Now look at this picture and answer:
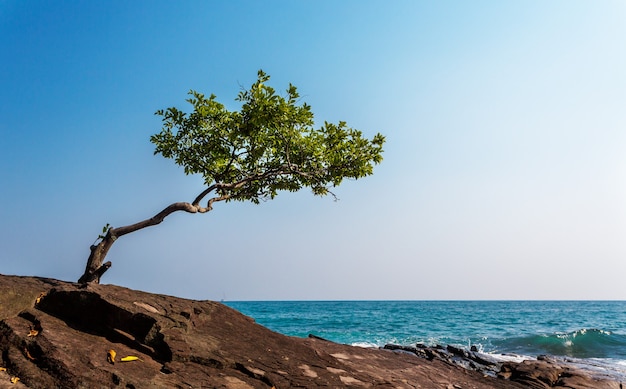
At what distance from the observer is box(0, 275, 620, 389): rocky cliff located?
7.22 metres

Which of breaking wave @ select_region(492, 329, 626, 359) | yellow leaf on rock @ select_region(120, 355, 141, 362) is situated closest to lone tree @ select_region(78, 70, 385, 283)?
yellow leaf on rock @ select_region(120, 355, 141, 362)

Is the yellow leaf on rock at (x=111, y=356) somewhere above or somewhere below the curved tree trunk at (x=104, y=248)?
below

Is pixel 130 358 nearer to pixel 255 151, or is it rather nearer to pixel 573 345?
pixel 255 151

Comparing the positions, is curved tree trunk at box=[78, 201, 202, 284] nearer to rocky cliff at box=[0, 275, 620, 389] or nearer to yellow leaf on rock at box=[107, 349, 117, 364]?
rocky cliff at box=[0, 275, 620, 389]

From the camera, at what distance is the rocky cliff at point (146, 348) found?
7.22 metres

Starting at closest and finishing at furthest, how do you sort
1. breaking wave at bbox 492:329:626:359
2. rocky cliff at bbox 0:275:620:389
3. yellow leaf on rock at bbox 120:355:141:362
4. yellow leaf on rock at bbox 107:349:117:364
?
rocky cliff at bbox 0:275:620:389 < yellow leaf on rock at bbox 107:349:117:364 < yellow leaf on rock at bbox 120:355:141:362 < breaking wave at bbox 492:329:626:359

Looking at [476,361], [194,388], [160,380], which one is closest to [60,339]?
[160,380]

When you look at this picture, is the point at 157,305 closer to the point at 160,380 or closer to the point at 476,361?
the point at 160,380

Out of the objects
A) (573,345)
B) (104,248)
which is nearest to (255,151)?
(104,248)

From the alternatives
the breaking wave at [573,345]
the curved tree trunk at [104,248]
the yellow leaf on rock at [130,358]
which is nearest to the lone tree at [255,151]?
the curved tree trunk at [104,248]

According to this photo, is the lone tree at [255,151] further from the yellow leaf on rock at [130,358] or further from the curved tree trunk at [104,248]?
the yellow leaf on rock at [130,358]

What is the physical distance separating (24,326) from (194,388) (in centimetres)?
357

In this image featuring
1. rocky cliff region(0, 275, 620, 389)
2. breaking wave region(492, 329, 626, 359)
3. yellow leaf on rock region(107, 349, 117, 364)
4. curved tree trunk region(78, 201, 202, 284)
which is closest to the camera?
rocky cliff region(0, 275, 620, 389)

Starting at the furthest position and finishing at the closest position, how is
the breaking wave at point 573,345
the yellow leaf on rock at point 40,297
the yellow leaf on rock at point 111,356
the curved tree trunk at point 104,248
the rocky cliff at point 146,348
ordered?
1. the breaking wave at point 573,345
2. the curved tree trunk at point 104,248
3. the yellow leaf on rock at point 40,297
4. the yellow leaf on rock at point 111,356
5. the rocky cliff at point 146,348
